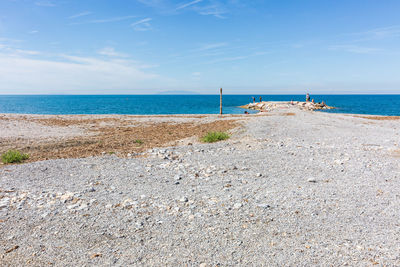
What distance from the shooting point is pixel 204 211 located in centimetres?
596

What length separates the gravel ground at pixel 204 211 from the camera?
4445mm

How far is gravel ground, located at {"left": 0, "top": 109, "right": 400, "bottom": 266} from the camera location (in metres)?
4.45

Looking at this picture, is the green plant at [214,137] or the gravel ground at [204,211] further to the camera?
the green plant at [214,137]

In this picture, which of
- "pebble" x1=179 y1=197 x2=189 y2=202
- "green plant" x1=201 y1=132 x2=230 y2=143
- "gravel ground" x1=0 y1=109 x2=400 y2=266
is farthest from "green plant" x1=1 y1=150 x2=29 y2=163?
"green plant" x1=201 y1=132 x2=230 y2=143

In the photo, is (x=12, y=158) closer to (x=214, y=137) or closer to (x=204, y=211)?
(x=204, y=211)

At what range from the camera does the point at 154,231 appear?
5156 millimetres

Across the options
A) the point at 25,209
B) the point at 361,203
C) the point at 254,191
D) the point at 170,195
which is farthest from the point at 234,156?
the point at 25,209

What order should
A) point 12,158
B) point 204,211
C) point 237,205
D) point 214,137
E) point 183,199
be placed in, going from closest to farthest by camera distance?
1. point 204,211
2. point 237,205
3. point 183,199
4. point 12,158
5. point 214,137

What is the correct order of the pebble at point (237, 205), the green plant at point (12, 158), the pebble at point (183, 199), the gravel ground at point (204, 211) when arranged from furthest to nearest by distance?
the green plant at point (12, 158) < the pebble at point (183, 199) < the pebble at point (237, 205) < the gravel ground at point (204, 211)

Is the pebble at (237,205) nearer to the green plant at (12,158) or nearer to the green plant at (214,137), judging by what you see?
A: the green plant at (214,137)

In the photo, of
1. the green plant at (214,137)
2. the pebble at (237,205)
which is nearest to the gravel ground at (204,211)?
the pebble at (237,205)

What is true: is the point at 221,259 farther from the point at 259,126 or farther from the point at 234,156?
the point at 259,126

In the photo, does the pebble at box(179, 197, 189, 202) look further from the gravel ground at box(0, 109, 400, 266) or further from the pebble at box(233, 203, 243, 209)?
the pebble at box(233, 203, 243, 209)

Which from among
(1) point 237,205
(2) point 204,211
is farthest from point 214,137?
(2) point 204,211
